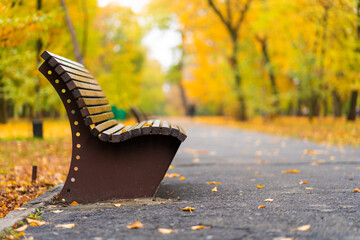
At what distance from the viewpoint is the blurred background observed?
14.0 metres

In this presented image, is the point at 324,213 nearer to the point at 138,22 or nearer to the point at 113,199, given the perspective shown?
the point at 113,199

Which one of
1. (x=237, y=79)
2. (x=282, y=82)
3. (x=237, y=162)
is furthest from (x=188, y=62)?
(x=237, y=162)

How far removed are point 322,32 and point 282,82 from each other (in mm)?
13433

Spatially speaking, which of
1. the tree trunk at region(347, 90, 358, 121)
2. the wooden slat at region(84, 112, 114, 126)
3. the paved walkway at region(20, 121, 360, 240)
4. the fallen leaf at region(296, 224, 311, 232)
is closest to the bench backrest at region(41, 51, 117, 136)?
the wooden slat at region(84, 112, 114, 126)

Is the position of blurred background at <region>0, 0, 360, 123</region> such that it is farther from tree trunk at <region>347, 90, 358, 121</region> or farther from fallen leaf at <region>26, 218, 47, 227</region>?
fallen leaf at <region>26, 218, 47, 227</region>

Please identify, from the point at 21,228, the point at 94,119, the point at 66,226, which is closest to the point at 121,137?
the point at 94,119

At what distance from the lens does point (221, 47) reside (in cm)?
2627

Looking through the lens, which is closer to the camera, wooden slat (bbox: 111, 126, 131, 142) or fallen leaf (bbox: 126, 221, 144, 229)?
fallen leaf (bbox: 126, 221, 144, 229)

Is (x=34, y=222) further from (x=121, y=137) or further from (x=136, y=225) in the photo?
(x=121, y=137)

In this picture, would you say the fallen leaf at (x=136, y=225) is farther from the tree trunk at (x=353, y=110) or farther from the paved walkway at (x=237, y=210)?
the tree trunk at (x=353, y=110)

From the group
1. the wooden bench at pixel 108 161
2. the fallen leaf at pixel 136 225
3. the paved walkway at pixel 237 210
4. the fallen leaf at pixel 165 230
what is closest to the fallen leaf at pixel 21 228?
the paved walkway at pixel 237 210

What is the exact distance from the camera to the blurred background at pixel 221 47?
1401 cm

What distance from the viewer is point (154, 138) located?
14.1ft

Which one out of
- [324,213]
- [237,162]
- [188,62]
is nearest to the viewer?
[324,213]
